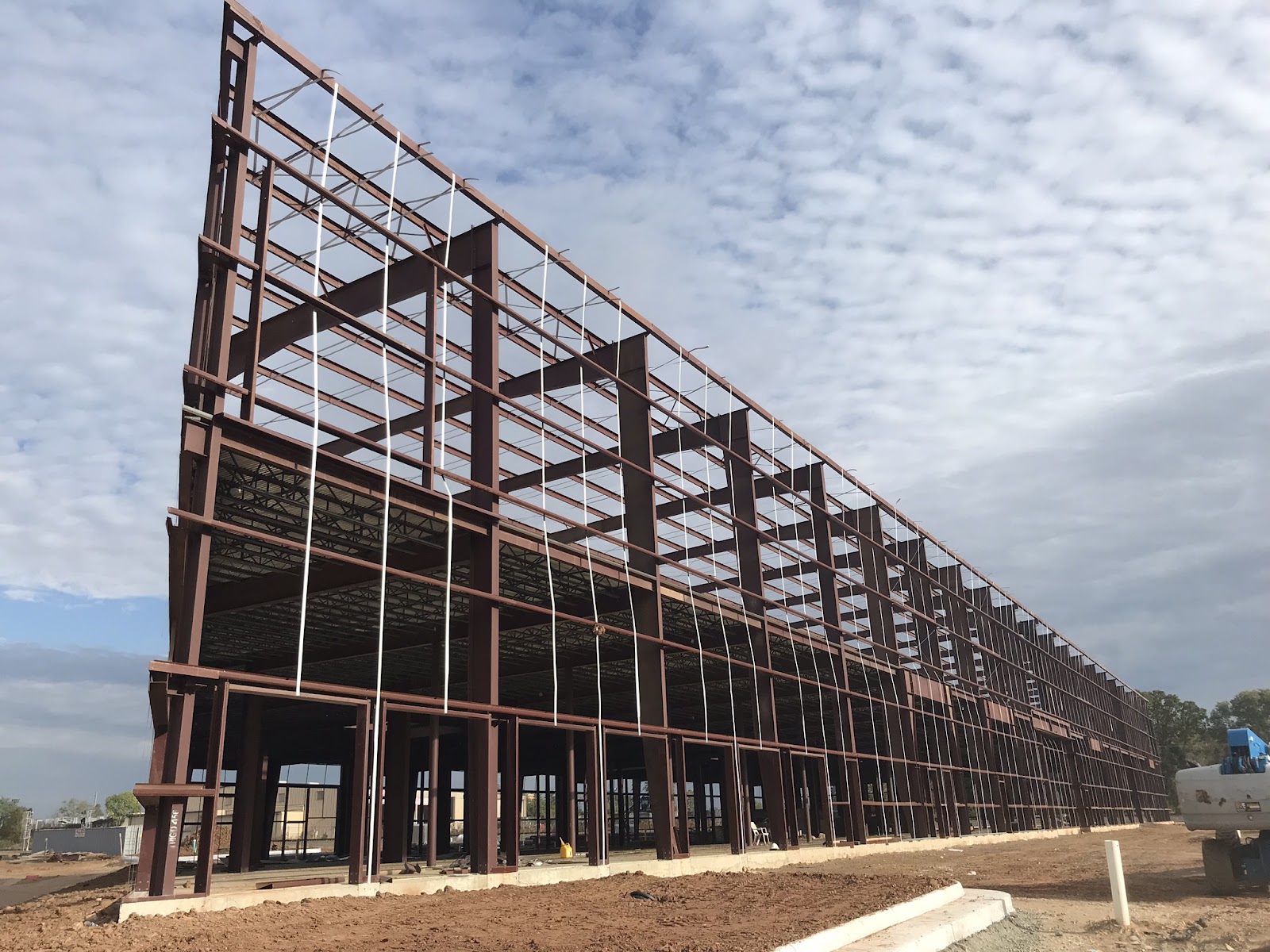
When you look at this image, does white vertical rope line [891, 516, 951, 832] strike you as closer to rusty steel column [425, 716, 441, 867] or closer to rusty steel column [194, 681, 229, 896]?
rusty steel column [425, 716, 441, 867]

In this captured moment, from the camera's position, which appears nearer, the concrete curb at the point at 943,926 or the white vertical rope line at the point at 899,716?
the concrete curb at the point at 943,926

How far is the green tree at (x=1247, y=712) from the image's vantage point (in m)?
164

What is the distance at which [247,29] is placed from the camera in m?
20.5

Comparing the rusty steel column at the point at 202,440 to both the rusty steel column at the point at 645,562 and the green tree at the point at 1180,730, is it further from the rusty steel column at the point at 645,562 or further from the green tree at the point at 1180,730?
the green tree at the point at 1180,730

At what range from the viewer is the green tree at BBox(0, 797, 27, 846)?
95.4 meters

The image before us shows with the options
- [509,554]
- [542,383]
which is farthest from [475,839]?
[542,383]

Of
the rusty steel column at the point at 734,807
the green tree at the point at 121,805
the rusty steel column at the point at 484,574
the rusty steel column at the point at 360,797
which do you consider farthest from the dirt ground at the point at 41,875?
the green tree at the point at 121,805

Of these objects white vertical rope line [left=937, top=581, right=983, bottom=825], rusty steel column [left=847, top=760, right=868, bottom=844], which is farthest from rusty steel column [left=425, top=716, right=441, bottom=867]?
white vertical rope line [left=937, top=581, right=983, bottom=825]

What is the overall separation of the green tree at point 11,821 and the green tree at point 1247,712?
17826 centimetres

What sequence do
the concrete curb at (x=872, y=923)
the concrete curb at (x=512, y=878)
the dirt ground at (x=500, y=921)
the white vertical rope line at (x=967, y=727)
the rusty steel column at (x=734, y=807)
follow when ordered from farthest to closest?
the white vertical rope line at (x=967, y=727), the rusty steel column at (x=734, y=807), the concrete curb at (x=512, y=878), the dirt ground at (x=500, y=921), the concrete curb at (x=872, y=923)

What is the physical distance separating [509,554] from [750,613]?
12354mm

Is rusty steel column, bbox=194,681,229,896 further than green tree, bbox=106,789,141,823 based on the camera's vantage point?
No

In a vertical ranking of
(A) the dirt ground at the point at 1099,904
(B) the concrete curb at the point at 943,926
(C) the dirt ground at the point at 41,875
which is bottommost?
(C) the dirt ground at the point at 41,875

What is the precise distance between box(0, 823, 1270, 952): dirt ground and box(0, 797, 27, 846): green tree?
95348 millimetres
